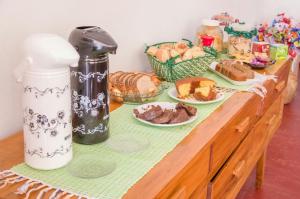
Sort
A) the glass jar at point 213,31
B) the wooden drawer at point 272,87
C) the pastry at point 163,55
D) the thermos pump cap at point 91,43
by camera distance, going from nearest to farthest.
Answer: the thermos pump cap at point 91,43, the pastry at point 163,55, the wooden drawer at point 272,87, the glass jar at point 213,31

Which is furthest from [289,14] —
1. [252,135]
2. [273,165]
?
[252,135]

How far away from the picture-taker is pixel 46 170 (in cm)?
78

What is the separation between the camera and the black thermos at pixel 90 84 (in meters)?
0.83

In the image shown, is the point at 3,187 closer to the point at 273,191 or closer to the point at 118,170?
the point at 118,170

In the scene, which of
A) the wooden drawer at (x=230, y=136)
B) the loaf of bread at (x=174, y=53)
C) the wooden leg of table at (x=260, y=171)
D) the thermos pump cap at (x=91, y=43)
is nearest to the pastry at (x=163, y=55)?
the loaf of bread at (x=174, y=53)

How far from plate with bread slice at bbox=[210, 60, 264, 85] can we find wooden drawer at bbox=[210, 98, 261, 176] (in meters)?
0.11

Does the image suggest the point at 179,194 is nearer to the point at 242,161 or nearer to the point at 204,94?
the point at 204,94

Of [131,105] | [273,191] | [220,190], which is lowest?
[273,191]

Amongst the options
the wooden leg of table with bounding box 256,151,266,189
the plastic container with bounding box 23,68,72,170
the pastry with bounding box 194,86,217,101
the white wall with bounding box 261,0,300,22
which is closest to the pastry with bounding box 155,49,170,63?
the pastry with bounding box 194,86,217,101

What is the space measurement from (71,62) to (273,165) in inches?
75.0

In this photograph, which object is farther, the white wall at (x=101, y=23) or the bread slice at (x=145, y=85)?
the bread slice at (x=145, y=85)

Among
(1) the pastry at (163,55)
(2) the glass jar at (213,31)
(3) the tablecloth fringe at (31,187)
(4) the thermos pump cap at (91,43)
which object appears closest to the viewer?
(3) the tablecloth fringe at (31,187)

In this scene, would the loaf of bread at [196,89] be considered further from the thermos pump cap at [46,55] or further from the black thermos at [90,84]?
the thermos pump cap at [46,55]

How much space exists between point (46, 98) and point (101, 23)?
A: 600mm
